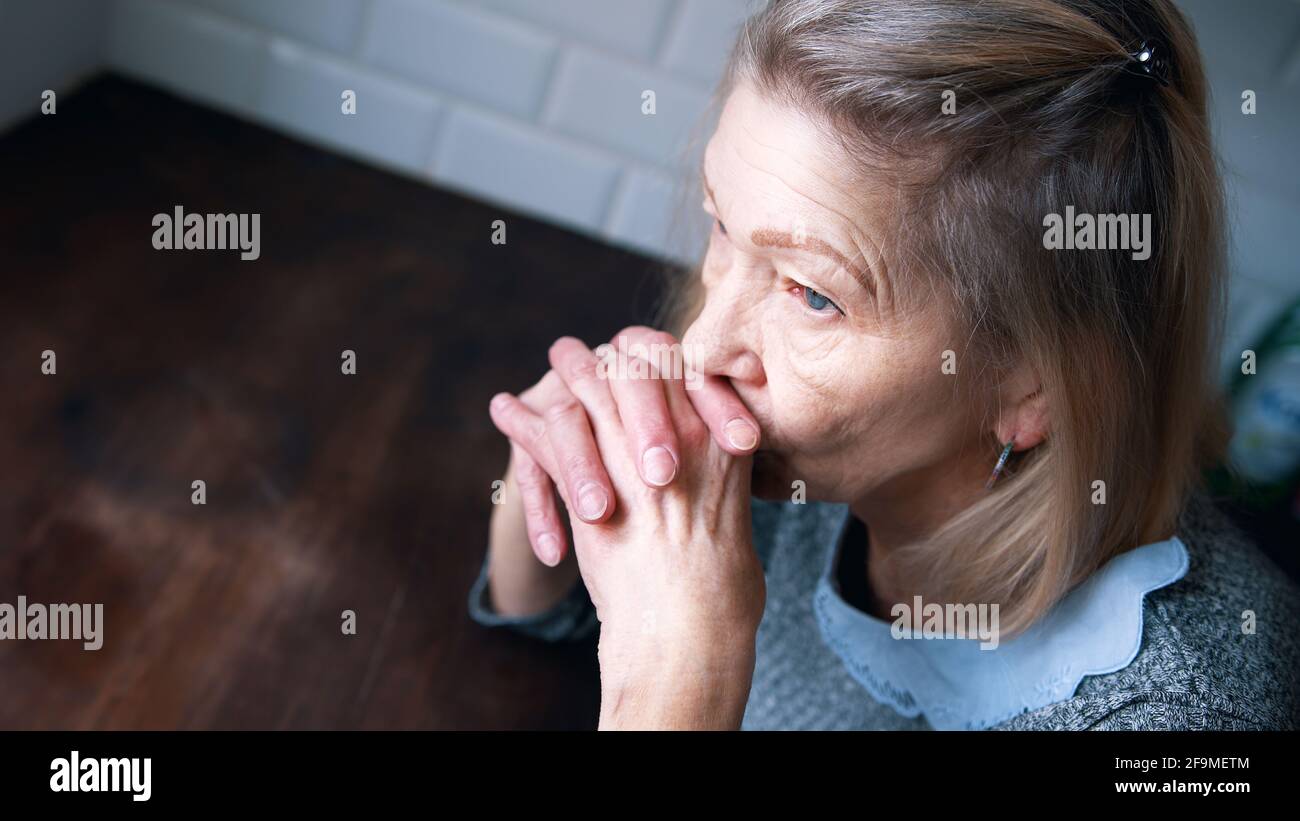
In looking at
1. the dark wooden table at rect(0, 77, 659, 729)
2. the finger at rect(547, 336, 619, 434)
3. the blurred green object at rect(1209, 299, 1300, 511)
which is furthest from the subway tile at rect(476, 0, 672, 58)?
the blurred green object at rect(1209, 299, 1300, 511)

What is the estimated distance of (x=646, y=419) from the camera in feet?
2.57

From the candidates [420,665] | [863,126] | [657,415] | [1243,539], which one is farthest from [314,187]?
[1243,539]

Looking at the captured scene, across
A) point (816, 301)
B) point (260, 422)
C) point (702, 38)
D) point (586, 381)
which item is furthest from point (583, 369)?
point (702, 38)

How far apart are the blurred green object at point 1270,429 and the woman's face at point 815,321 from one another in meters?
0.75

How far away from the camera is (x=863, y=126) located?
0.68 m

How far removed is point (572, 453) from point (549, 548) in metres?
0.11

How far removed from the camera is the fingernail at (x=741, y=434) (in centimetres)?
76

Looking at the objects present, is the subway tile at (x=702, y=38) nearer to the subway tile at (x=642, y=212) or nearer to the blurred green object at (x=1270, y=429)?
the subway tile at (x=642, y=212)

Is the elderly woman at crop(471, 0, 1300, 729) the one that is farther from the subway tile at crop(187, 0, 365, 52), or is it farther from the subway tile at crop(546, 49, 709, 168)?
the subway tile at crop(187, 0, 365, 52)

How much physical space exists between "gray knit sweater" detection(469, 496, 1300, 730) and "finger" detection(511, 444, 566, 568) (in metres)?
0.16

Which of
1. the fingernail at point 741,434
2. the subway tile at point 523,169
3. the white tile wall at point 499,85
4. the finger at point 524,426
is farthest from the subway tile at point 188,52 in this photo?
the fingernail at point 741,434

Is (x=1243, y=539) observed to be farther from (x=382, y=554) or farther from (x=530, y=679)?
(x=382, y=554)

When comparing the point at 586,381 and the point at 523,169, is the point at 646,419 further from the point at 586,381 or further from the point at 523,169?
the point at 523,169

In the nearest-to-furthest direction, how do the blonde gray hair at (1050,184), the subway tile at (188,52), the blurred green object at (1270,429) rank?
the blonde gray hair at (1050,184), the blurred green object at (1270,429), the subway tile at (188,52)
